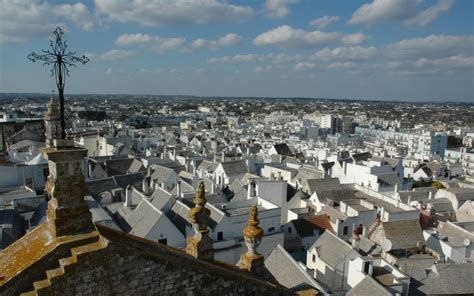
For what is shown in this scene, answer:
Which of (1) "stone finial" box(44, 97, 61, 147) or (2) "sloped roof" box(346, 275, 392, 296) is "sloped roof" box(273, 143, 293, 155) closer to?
(2) "sloped roof" box(346, 275, 392, 296)

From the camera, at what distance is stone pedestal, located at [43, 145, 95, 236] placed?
735 cm

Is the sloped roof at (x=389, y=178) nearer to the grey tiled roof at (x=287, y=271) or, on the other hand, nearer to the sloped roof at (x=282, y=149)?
the sloped roof at (x=282, y=149)

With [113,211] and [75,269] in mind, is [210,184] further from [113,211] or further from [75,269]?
[75,269]

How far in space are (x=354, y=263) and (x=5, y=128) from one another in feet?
254

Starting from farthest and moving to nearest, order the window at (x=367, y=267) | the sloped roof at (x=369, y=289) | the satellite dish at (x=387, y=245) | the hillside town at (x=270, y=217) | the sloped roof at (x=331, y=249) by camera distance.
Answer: the satellite dish at (x=387, y=245) < the sloped roof at (x=331, y=249) < the window at (x=367, y=267) < the sloped roof at (x=369, y=289) < the hillside town at (x=270, y=217)

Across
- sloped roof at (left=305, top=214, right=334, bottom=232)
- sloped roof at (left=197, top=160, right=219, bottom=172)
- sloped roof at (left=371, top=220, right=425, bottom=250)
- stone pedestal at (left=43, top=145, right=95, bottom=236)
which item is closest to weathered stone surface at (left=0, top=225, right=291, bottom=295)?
stone pedestal at (left=43, top=145, right=95, bottom=236)

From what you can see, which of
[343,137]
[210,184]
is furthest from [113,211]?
[343,137]

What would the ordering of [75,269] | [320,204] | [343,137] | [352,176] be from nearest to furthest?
[75,269] → [320,204] → [352,176] → [343,137]

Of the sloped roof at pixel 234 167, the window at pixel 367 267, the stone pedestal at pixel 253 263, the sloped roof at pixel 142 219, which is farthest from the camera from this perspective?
the sloped roof at pixel 234 167

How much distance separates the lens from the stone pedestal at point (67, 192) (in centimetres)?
735

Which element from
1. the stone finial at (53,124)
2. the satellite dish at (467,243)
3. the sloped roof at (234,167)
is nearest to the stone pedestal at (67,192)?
the stone finial at (53,124)

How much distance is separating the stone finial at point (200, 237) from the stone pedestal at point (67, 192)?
8.03 ft

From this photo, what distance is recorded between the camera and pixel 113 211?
30812mm

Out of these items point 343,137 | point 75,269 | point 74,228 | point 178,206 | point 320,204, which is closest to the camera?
point 75,269
